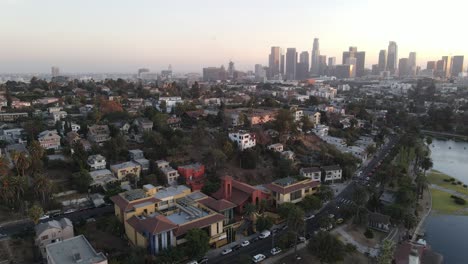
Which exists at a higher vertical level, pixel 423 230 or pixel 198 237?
pixel 198 237

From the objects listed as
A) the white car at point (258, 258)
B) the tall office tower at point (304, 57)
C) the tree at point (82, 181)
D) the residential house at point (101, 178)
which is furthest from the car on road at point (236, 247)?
the tall office tower at point (304, 57)

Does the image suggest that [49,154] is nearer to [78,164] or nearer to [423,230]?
[78,164]

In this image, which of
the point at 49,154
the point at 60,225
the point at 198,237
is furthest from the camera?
the point at 49,154

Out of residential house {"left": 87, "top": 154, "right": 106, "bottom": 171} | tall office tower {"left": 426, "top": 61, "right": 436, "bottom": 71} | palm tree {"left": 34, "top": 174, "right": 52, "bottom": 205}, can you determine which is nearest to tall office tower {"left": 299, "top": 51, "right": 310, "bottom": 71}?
tall office tower {"left": 426, "top": 61, "right": 436, "bottom": 71}

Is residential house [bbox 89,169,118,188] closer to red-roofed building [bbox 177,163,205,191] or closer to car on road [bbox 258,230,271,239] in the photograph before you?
red-roofed building [bbox 177,163,205,191]

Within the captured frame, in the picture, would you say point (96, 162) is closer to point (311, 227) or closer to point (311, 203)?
point (311, 203)

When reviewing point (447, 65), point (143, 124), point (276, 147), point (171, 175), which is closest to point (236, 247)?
point (171, 175)

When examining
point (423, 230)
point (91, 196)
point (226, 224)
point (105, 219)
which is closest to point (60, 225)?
point (105, 219)
